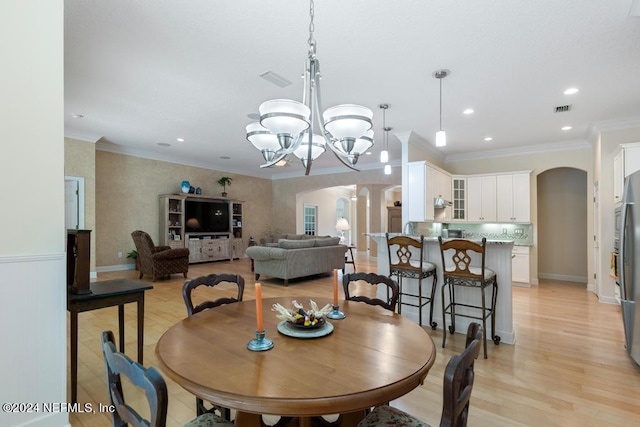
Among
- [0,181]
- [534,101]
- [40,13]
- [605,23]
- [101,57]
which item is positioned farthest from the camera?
[534,101]

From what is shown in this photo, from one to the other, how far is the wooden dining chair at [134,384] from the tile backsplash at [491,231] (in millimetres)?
5578

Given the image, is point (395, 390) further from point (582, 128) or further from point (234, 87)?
point (582, 128)

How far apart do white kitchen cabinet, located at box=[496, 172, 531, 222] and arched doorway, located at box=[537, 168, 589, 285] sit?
0.98m

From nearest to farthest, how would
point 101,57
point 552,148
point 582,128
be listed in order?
point 101,57 → point 582,128 → point 552,148

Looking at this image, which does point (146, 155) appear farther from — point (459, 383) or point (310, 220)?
point (459, 383)

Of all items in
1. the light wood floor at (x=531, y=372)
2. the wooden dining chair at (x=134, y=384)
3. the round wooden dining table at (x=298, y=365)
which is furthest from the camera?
the light wood floor at (x=531, y=372)

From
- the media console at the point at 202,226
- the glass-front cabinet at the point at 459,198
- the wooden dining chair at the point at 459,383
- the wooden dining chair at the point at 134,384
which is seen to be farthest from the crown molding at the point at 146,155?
the wooden dining chair at the point at 459,383

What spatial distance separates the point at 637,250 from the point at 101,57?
523 centimetres

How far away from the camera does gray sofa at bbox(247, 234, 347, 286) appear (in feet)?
19.2

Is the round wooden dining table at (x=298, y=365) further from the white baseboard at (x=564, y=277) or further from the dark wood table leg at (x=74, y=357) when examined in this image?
the white baseboard at (x=564, y=277)

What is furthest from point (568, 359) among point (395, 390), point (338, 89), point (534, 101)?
point (338, 89)

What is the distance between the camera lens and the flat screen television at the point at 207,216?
8.51m

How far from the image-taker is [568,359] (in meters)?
2.88

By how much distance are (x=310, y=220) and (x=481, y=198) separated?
23.4 ft
